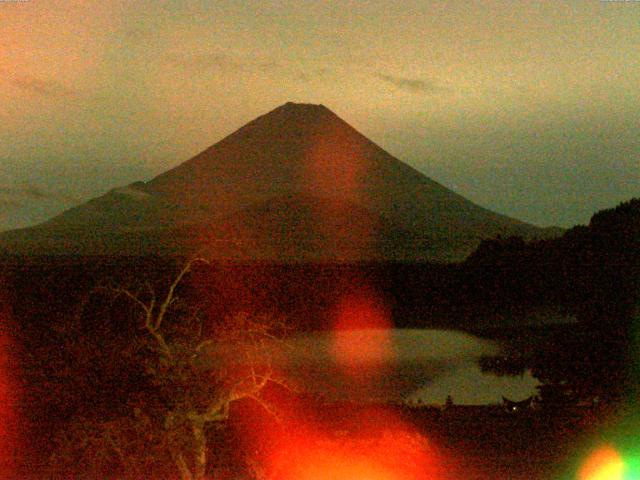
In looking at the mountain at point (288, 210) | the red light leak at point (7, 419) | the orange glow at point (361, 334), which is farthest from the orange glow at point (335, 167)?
the red light leak at point (7, 419)

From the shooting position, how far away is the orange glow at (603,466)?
6.56m

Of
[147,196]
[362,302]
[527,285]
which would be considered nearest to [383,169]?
[147,196]

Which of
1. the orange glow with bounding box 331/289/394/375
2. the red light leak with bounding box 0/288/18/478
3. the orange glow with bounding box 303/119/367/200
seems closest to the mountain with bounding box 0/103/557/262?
the orange glow with bounding box 303/119/367/200

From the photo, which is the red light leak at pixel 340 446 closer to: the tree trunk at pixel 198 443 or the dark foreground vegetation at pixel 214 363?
the dark foreground vegetation at pixel 214 363

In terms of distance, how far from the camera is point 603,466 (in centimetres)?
693

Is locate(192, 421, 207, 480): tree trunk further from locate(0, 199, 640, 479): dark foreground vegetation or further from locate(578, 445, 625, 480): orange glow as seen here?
locate(578, 445, 625, 480): orange glow

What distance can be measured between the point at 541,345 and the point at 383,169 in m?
77.4

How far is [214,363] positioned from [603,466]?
13.1ft

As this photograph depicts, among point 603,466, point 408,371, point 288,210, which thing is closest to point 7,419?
point 603,466

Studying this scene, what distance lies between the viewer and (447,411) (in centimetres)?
951

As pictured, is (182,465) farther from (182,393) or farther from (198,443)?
(182,393)

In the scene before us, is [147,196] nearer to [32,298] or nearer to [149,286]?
[32,298]

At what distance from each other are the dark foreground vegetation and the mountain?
4096 cm

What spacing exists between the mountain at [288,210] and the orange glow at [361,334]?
108ft
